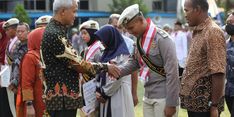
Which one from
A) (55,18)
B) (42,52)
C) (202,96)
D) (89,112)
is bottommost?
(89,112)

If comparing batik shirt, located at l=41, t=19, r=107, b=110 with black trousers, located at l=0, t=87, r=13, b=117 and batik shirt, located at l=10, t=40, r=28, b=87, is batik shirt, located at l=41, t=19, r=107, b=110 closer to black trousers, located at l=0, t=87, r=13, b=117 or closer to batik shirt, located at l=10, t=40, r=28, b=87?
batik shirt, located at l=10, t=40, r=28, b=87

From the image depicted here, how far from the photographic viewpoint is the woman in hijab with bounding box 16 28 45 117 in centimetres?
607

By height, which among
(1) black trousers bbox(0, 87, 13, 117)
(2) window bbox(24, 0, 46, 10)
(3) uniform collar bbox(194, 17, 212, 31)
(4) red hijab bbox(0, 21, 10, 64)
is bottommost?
(1) black trousers bbox(0, 87, 13, 117)

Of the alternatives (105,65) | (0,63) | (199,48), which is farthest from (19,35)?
(199,48)

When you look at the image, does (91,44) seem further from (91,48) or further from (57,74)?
(57,74)

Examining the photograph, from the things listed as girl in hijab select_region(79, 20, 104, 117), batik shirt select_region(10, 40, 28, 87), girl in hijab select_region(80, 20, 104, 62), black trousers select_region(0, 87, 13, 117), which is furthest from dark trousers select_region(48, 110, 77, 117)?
black trousers select_region(0, 87, 13, 117)

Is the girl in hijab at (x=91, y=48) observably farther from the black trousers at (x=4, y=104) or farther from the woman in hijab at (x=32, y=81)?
the black trousers at (x=4, y=104)

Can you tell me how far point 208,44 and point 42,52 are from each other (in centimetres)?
159

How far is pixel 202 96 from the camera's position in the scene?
4836mm

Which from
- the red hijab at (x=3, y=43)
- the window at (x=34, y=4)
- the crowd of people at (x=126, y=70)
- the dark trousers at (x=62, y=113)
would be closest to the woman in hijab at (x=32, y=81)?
the crowd of people at (x=126, y=70)

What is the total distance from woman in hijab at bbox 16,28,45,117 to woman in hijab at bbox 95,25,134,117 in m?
0.75

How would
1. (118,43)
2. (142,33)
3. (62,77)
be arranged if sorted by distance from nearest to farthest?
1. (62,77)
2. (142,33)
3. (118,43)

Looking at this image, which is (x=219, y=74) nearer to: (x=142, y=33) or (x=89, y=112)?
(x=142, y=33)

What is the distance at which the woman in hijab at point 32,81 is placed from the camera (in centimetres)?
607
